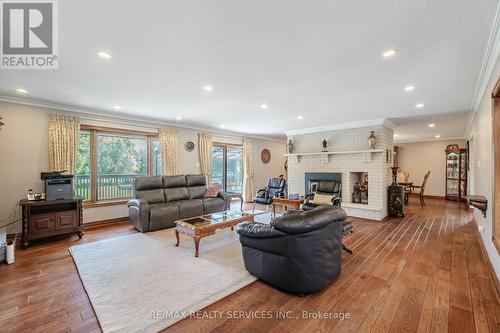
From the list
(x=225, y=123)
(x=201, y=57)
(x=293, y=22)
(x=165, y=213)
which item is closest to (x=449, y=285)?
(x=293, y=22)

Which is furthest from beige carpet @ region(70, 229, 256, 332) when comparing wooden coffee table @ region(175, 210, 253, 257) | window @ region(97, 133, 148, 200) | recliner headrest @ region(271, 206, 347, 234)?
window @ region(97, 133, 148, 200)

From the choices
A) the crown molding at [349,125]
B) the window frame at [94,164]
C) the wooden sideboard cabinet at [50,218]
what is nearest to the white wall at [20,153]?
the window frame at [94,164]

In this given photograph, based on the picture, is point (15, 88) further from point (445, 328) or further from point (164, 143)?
point (445, 328)

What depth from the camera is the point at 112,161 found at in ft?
17.6

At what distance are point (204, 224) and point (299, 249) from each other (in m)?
1.69

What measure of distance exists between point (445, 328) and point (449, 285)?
0.87 meters

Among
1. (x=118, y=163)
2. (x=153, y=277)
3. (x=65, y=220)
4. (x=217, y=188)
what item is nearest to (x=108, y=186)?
(x=118, y=163)

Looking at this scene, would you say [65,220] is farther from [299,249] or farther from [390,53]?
[390,53]

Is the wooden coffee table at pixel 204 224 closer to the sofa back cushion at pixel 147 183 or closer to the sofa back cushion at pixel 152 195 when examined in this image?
the sofa back cushion at pixel 152 195

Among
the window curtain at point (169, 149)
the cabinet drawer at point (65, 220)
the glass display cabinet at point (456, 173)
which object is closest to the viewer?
the cabinet drawer at point (65, 220)

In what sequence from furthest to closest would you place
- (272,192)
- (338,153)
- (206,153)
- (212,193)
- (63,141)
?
(206,153) < (272,192) < (338,153) < (212,193) < (63,141)

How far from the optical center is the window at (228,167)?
304 inches

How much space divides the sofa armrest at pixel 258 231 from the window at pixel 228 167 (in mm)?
5155

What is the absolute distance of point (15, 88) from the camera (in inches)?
139
